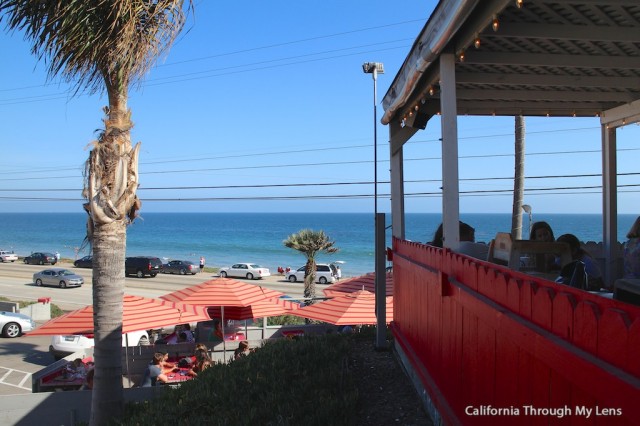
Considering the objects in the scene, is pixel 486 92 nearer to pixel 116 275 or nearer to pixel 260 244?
pixel 116 275

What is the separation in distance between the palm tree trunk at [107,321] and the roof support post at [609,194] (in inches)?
257

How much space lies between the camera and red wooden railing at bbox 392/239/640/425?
1769mm

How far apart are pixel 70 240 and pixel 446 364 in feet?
486

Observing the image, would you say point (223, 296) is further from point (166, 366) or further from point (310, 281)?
point (310, 281)

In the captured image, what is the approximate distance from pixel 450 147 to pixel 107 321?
553 cm

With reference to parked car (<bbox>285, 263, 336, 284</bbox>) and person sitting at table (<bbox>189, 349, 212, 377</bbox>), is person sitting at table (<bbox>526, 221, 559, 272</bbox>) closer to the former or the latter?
person sitting at table (<bbox>189, 349, 212, 377</bbox>)

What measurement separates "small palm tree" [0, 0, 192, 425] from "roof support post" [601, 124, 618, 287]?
6157 mm

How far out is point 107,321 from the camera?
7.62 meters

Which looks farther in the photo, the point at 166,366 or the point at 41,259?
the point at 41,259

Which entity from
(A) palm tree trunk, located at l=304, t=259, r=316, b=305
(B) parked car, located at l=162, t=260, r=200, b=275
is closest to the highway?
(B) parked car, located at l=162, t=260, r=200, b=275

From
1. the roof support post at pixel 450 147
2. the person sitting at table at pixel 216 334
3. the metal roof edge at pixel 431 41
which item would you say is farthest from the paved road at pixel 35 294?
the roof support post at pixel 450 147

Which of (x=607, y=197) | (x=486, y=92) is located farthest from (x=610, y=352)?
(x=607, y=197)

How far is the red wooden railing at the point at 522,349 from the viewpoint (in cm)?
177

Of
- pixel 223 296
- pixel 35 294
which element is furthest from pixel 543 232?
pixel 35 294
